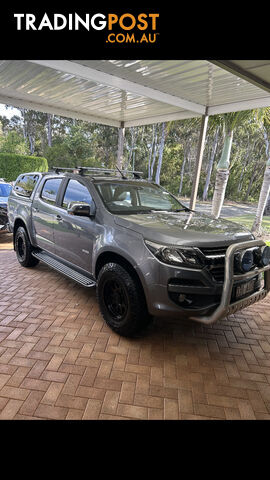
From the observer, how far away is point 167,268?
230 cm

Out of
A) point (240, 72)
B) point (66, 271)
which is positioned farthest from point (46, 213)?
point (240, 72)

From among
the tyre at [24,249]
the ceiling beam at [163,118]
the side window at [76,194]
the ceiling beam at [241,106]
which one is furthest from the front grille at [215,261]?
the ceiling beam at [163,118]

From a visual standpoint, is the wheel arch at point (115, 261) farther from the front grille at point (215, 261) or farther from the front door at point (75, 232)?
the front grille at point (215, 261)

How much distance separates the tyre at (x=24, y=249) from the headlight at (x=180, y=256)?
304cm

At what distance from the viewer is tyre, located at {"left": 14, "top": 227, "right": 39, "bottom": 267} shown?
462cm

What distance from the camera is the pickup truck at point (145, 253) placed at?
7.66 feet

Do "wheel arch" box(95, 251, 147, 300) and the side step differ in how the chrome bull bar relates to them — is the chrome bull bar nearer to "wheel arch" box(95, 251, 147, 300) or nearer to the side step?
"wheel arch" box(95, 251, 147, 300)

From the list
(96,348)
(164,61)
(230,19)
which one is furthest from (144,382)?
(164,61)

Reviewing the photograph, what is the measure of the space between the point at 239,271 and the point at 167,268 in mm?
720

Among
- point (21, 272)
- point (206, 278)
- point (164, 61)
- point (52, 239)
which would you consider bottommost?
point (21, 272)

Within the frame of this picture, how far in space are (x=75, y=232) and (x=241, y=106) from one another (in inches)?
204

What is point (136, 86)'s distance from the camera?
17.9 ft
